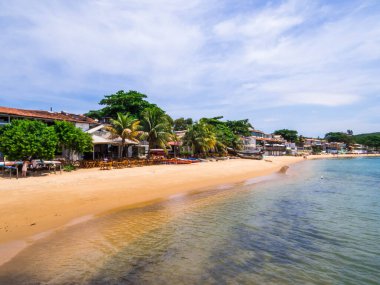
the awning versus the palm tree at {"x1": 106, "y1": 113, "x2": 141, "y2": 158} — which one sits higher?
the palm tree at {"x1": 106, "y1": 113, "x2": 141, "y2": 158}

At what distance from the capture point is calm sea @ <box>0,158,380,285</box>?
22.6 ft

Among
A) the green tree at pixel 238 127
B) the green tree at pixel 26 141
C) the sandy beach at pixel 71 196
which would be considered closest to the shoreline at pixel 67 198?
the sandy beach at pixel 71 196

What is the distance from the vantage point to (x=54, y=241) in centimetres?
888

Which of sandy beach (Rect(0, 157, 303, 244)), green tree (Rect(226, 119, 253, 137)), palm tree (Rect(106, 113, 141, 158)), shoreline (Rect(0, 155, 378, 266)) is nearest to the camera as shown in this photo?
shoreline (Rect(0, 155, 378, 266))

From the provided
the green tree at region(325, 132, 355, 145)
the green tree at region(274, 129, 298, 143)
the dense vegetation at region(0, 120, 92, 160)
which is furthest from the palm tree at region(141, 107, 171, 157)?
the green tree at region(325, 132, 355, 145)

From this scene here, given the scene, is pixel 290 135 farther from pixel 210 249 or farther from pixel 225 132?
pixel 210 249

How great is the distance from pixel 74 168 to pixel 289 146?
97.0 metres

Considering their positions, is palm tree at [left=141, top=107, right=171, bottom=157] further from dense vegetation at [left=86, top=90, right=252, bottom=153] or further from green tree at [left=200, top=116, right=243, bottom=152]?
green tree at [left=200, top=116, right=243, bottom=152]

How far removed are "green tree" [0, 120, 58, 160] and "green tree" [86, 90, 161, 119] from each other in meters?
29.3

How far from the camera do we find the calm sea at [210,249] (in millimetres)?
6891

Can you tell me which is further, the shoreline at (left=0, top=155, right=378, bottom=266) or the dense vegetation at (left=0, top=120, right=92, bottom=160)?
the dense vegetation at (left=0, top=120, right=92, bottom=160)

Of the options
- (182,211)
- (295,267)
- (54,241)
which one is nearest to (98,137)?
(182,211)

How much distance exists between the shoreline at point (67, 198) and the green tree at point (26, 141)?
127 inches

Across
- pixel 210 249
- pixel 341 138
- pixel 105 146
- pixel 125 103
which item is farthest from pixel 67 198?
pixel 341 138
